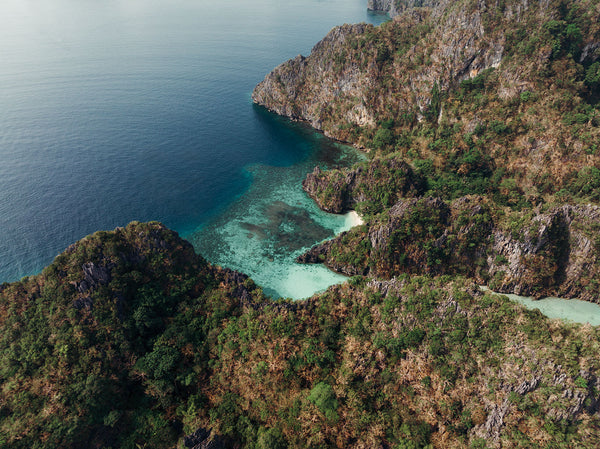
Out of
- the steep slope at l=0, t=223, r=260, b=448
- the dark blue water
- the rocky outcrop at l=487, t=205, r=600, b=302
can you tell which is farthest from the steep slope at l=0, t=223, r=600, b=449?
the dark blue water

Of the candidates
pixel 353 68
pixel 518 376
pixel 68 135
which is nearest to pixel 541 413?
pixel 518 376

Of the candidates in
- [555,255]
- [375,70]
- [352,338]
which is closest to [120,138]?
[375,70]

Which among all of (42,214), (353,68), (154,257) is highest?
(353,68)

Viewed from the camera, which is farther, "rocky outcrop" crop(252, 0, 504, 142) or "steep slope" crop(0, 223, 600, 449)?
"rocky outcrop" crop(252, 0, 504, 142)

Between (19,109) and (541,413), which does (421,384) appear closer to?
(541,413)

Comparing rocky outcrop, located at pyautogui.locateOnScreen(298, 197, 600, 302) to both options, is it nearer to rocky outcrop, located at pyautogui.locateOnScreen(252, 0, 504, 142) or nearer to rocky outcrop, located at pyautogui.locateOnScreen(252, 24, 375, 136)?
rocky outcrop, located at pyautogui.locateOnScreen(252, 0, 504, 142)

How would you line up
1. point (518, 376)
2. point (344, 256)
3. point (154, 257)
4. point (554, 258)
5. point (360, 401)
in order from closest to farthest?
point (518, 376)
point (360, 401)
point (154, 257)
point (554, 258)
point (344, 256)

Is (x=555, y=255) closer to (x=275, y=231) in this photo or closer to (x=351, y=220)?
(x=351, y=220)

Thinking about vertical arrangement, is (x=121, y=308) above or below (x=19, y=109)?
below
